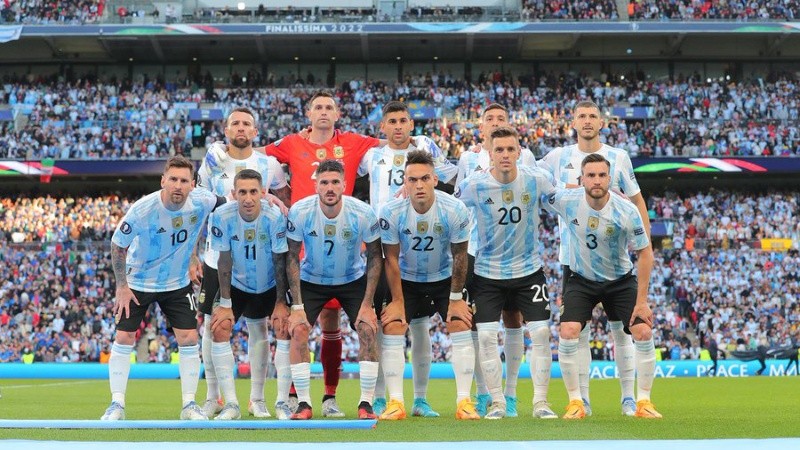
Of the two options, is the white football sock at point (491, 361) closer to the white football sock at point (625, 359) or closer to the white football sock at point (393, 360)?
the white football sock at point (393, 360)

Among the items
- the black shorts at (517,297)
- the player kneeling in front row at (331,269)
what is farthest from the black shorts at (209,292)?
the black shorts at (517,297)

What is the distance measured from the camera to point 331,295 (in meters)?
9.56

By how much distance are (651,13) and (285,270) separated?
3887 cm

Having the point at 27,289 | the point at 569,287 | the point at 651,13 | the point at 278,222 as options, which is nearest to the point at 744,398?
the point at 569,287

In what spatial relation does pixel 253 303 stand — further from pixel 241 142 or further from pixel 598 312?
pixel 598 312

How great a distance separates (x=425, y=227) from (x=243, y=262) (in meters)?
1.82

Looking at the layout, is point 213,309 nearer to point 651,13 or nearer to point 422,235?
point 422,235

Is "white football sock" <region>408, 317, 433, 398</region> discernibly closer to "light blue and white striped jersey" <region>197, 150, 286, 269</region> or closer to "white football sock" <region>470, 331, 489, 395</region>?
"white football sock" <region>470, 331, 489, 395</region>

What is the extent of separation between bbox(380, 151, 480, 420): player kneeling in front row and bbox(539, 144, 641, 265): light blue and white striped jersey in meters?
1.49

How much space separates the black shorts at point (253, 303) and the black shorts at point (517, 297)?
2.06m

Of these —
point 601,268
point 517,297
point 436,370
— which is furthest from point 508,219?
point 436,370

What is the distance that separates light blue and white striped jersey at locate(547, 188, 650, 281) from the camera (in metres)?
9.31

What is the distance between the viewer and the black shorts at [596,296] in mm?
9398

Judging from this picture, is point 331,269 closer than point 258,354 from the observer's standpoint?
Yes
